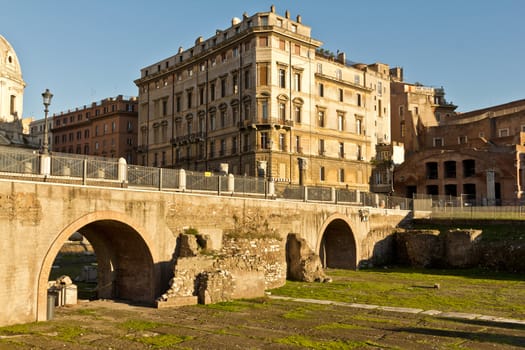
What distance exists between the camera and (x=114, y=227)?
22.2m

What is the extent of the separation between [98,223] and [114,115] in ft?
220

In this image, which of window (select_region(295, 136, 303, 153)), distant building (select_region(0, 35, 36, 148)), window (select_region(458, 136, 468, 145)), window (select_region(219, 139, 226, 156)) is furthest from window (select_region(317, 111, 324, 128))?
distant building (select_region(0, 35, 36, 148))

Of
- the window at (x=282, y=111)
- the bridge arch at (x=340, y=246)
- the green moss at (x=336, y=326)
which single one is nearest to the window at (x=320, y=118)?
the window at (x=282, y=111)

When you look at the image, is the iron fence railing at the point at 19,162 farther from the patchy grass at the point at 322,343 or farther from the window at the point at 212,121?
the window at the point at 212,121

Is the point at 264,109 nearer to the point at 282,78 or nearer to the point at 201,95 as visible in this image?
the point at 282,78

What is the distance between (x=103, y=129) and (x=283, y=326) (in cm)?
7699

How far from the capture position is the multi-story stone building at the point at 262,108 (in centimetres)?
5353

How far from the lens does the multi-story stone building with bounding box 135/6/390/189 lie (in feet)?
176

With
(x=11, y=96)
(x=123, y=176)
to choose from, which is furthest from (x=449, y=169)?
(x=123, y=176)

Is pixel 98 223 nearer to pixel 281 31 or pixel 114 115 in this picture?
pixel 281 31

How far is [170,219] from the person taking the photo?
901 inches

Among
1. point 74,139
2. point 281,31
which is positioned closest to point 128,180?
point 281,31

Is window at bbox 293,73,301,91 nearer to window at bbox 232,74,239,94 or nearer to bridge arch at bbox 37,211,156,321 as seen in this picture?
window at bbox 232,74,239,94

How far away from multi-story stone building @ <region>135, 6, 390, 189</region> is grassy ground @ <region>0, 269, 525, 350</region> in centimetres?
2662
